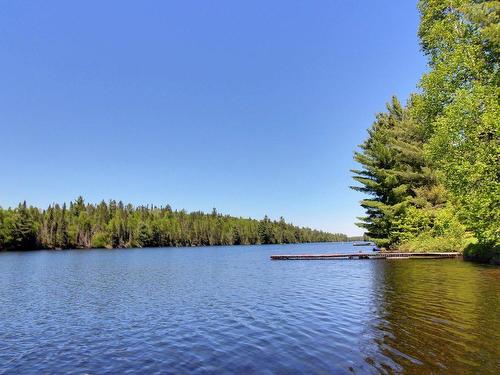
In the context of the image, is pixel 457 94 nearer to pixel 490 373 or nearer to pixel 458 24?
pixel 458 24

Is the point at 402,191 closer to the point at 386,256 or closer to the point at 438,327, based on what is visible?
the point at 386,256

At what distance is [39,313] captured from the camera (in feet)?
72.8

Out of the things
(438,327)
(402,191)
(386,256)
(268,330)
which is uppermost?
(402,191)

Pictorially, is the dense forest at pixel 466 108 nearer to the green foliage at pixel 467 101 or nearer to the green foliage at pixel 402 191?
the green foliage at pixel 467 101

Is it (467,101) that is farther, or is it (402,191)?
(402,191)

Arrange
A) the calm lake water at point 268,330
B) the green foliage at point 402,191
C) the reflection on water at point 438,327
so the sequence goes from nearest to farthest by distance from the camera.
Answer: the reflection on water at point 438,327 → the calm lake water at point 268,330 → the green foliage at point 402,191

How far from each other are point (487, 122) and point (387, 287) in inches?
500

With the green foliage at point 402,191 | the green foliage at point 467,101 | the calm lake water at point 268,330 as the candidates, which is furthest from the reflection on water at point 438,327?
the green foliage at point 402,191

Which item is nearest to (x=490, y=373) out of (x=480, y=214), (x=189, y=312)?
(x=189, y=312)

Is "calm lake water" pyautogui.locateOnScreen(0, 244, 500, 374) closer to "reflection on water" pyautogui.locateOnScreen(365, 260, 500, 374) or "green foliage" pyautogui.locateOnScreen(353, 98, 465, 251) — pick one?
"reflection on water" pyautogui.locateOnScreen(365, 260, 500, 374)

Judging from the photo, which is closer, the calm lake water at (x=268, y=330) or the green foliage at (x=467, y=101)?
the calm lake water at (x=268, y=330)

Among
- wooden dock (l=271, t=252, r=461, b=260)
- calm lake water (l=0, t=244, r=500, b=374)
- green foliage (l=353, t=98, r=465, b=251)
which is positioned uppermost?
green foliage (l=353, t=98, r=465, b=251)

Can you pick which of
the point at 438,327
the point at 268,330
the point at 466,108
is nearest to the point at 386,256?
the point at 466,108

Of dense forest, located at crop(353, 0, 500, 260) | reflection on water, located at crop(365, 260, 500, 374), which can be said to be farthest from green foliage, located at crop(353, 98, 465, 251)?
reflection on water, located at crop(365, 260, 500, 374)
